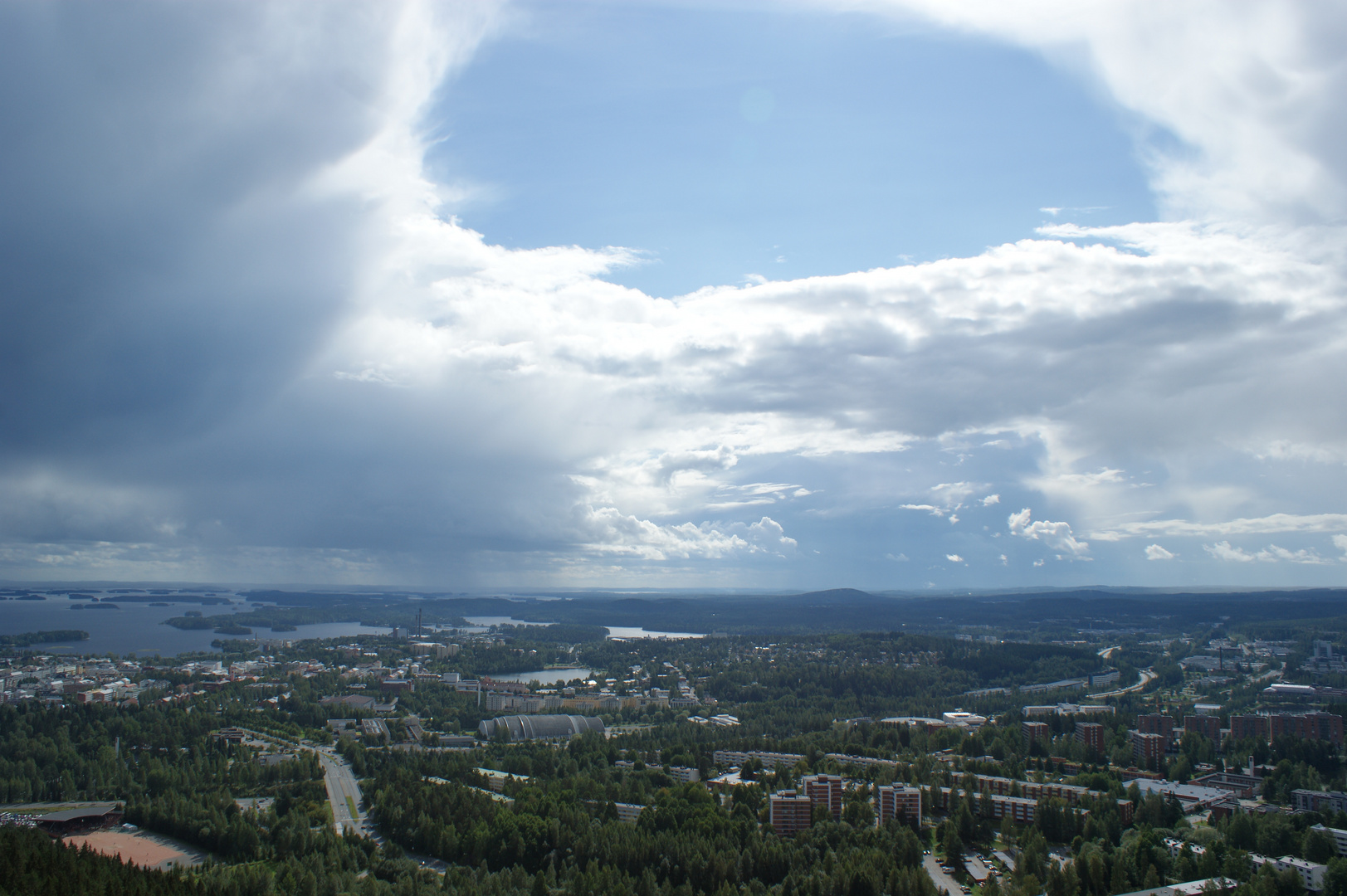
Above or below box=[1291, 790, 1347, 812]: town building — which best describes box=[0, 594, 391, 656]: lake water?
below

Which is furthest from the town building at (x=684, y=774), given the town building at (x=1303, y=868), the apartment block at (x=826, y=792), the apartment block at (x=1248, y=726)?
the apartment block at (x=1248, y=726)

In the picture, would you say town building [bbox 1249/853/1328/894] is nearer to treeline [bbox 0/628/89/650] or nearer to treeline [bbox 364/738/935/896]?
treeline [bbox 364/738/935/896]

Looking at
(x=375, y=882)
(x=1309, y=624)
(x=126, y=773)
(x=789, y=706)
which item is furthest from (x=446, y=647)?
(x=1309, y=624)

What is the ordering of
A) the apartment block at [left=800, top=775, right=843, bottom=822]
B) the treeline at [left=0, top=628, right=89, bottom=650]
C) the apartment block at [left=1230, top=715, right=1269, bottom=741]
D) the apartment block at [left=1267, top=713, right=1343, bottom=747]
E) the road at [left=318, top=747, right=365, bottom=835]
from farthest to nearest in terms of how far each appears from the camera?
the treeline at [left=0, top=628, right=89, bottom=650]
the apartment block at [left=1230, top=715, right=1269, bottom=741]
the apartment block at [left=1267, top=713, right=1343, bottom=747]
the road at [left=318, top=747, right=365, bottom=835]
the apartment block at [left=800, top=775, right=843, bottom=822]

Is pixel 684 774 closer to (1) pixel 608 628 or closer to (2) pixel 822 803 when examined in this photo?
(2) pixel 822 803

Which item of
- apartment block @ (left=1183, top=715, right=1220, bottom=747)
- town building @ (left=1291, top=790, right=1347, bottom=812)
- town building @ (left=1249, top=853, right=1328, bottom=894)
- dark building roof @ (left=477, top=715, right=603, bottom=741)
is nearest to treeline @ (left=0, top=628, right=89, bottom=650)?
dark building roof @ (left=477, top=715, right=603, bottom=741)

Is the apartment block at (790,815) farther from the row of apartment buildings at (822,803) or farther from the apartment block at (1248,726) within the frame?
the apartment block at (1248,726)

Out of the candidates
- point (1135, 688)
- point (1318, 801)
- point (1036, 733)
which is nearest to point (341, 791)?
point (1036, 733)
